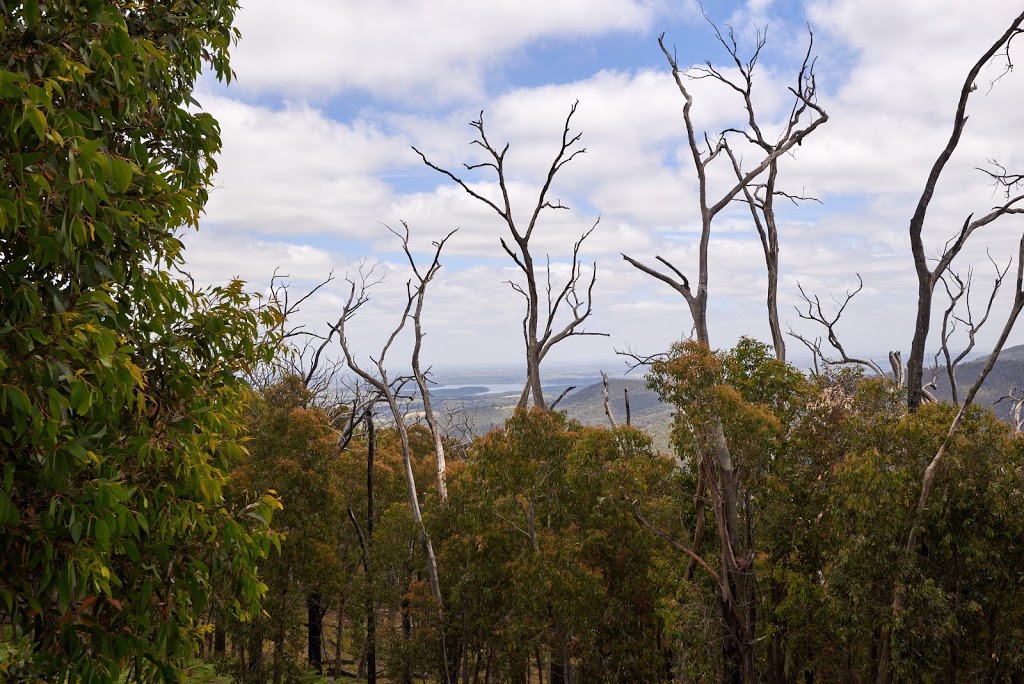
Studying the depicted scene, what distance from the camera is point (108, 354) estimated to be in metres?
3.59

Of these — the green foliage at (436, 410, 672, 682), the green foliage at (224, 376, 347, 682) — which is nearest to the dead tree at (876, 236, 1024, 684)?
→ the green foliage at (436, 410, 672, 682)

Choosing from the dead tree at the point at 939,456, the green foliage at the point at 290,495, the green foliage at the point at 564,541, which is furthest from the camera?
the green foliage at the point at 290,495

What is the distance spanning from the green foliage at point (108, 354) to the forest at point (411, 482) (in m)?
0.02

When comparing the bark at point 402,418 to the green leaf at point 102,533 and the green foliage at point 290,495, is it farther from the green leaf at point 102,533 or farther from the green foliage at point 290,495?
the green leaf at point 102,533

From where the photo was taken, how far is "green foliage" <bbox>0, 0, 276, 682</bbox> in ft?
11.8

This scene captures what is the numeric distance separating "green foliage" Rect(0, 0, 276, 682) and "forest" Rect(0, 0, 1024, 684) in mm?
25

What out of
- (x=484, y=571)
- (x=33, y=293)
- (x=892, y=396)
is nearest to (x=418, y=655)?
(x=484, y=571)

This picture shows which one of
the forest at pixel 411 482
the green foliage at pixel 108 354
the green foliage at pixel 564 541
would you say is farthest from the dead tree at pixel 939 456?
the green foliage at pixel 108 354

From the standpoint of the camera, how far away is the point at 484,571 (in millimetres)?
14086

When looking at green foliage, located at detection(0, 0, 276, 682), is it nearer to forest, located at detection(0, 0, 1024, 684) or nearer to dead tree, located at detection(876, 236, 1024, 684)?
forest, located at detection(0, 0, 1024, 684)

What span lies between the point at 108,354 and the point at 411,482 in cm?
1463

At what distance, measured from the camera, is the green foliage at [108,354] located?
3594 mm

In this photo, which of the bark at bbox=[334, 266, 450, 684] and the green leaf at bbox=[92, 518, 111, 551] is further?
the bark at bbox=[334, 266, 450, 684]

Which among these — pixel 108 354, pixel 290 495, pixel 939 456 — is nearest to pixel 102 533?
pixel 108 354
